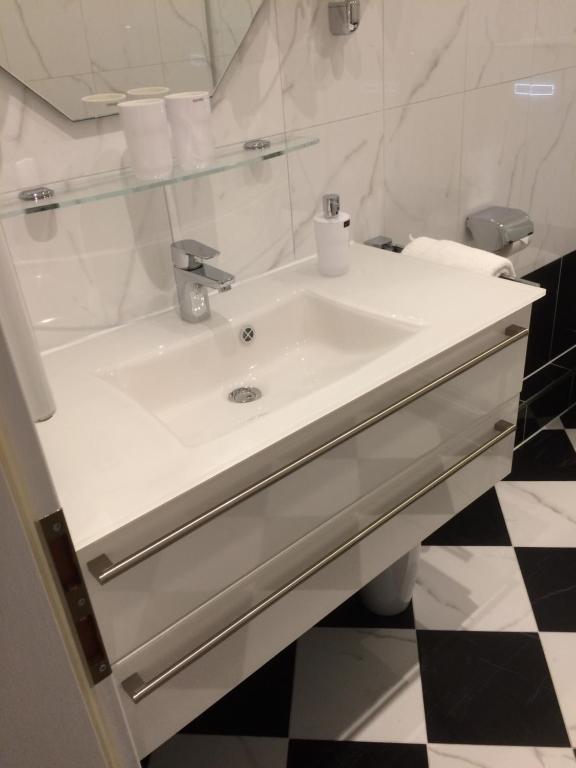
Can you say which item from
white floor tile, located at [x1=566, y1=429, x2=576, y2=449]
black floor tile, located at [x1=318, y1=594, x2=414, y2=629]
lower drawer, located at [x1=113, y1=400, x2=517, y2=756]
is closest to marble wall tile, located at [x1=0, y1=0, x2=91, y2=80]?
lower drawer, located at [x1=113, y1=400, x2=517, y2=756]

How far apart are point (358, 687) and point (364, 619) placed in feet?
0.66

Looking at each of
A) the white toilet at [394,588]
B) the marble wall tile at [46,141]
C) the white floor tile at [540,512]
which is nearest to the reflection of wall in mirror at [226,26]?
Result: the marble wall tile at [46,141]

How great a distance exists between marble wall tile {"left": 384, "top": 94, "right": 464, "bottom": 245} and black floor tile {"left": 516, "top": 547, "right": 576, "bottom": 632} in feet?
3.12

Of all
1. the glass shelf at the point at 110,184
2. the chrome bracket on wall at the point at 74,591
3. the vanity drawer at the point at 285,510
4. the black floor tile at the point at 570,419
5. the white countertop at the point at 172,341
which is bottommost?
the black floor tile at the point at 570,419

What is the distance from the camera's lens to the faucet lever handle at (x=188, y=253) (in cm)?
125

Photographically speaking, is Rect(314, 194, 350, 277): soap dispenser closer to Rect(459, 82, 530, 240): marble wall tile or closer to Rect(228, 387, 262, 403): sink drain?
Rect(228, 387, 262, 403): sink drain

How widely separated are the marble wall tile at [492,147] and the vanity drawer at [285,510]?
27.6 inches

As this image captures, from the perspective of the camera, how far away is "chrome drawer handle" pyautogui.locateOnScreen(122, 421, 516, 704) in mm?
943

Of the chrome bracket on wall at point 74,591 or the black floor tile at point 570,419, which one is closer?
the chrome bracket on wall at point 74,591

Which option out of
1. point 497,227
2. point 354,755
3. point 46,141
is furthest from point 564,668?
point 46,141

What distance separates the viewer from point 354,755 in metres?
1.45

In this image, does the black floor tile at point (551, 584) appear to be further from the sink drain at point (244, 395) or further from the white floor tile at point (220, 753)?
the sink drain at point (244, 395)

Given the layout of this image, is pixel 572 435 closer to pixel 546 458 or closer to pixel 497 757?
pixel 546 458

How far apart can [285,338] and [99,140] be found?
0.52 meters
